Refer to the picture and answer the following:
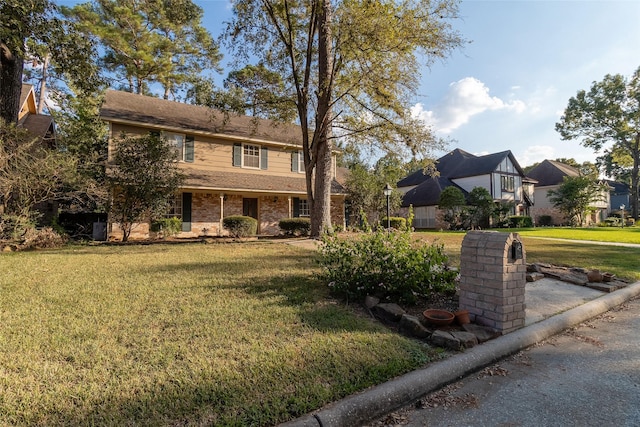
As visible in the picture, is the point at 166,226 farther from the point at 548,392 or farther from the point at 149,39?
the point at 149,39

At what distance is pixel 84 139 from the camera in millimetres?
19797

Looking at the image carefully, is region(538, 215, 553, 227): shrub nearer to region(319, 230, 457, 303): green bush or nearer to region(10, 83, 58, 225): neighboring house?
region(319, 230, 457, 303): green bush

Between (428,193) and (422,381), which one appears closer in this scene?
(422,381)

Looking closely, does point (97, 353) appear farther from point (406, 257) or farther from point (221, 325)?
point (406, 257)

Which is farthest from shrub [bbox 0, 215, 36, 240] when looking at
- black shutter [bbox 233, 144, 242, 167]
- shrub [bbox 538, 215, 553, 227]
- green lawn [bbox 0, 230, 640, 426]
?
shrub [bbox 538, 215, 553, 227]

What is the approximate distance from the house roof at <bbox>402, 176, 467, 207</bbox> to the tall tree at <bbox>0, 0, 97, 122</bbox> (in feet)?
77.0

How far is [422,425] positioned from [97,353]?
2.58m

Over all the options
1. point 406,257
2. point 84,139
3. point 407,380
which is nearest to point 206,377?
point 407,380

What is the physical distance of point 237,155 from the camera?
17.0 meters

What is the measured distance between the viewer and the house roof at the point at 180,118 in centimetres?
1433

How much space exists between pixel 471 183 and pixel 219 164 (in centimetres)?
2349

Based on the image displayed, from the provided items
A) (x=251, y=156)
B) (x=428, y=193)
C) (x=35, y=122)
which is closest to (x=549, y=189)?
(x=428, y=193)

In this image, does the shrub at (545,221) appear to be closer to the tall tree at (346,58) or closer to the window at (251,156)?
the tall tree at (346,58)

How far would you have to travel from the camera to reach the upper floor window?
17.1 m
